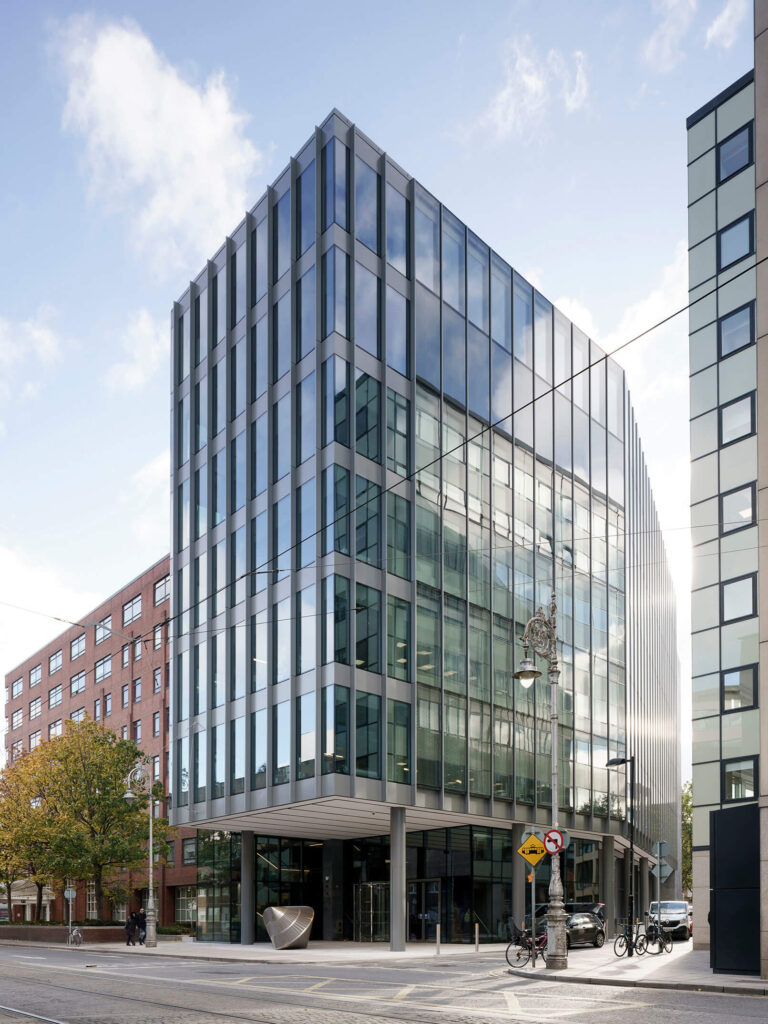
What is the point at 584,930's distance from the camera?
39125 millimetres

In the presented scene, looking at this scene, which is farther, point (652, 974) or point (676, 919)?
point (676, 919)

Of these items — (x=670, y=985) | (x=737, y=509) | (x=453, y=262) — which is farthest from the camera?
(x=453, y=262)

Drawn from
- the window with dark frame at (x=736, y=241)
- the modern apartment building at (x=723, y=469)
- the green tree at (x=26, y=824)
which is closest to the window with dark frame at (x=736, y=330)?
the modern apartment building at (x=723, y=469)

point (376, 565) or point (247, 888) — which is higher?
point (376, 565)

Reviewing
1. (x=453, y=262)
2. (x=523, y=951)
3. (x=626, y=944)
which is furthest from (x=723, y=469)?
(x=523, y=951)

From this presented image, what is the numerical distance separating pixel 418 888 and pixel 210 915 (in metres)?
11.1

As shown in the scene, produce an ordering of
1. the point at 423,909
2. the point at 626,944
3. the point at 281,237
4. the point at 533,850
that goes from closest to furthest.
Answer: the point at 533,850 → the point at 626,944 → the point at 281,237 → the point at 423,909

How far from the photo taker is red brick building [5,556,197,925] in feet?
229

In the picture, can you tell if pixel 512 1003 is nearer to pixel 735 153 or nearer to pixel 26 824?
pixel 735 153

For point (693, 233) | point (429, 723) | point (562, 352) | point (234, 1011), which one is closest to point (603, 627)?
point (562, 352)

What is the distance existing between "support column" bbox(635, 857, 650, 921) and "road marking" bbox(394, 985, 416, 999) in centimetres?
4408

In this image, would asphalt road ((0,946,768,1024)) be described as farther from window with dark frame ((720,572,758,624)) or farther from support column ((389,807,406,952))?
window with dark frame ((720,572,758,624))

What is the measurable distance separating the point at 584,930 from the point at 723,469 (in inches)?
684

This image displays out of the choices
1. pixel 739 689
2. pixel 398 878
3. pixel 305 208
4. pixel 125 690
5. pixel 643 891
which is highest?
pixel 305 208
